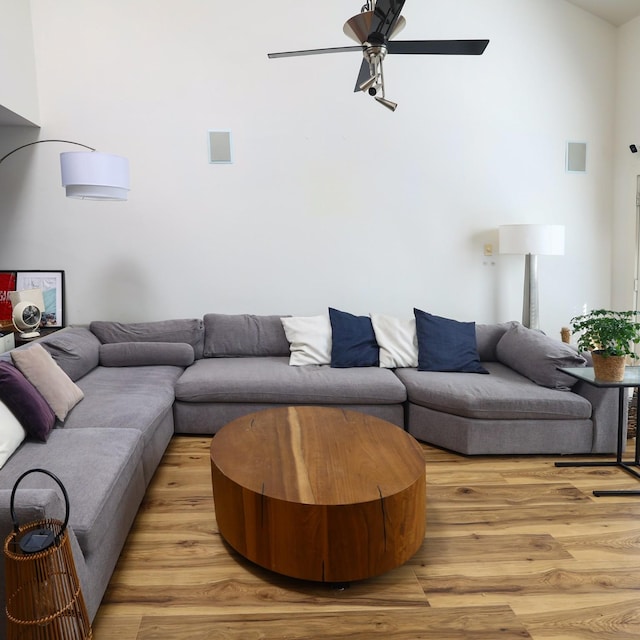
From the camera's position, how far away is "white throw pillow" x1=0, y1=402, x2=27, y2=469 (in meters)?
2.18

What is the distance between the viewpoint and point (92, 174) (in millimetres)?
3271

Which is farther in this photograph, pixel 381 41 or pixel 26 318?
pixel 26 318

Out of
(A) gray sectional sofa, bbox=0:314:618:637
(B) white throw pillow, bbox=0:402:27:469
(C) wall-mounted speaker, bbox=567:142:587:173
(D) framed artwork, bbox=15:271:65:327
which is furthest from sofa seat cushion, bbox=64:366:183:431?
(C) wall-mounted speaker, bbox=567:142:587:173

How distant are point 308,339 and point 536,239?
198 centimetres

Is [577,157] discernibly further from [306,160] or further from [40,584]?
[40,584]

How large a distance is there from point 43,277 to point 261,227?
6.14 ft

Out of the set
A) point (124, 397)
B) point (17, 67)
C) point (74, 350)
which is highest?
point (17, 67)

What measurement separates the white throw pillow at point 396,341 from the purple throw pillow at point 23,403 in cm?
235

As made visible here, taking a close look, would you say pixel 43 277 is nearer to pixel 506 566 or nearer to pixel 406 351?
pixel 406 351

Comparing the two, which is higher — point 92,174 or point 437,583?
point 92,174

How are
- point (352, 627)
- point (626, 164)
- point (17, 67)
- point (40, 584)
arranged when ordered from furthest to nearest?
1. point (626, 164)
2. point (17, 67)
3. point (352, 627)
4. point (40, 584)

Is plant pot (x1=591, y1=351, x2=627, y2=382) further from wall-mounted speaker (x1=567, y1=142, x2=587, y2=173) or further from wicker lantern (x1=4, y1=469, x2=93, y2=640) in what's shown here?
wicker lantern (x1=4, y1=469, x2=93, y2=640)

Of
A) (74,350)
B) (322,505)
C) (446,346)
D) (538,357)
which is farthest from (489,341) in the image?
(74,350)

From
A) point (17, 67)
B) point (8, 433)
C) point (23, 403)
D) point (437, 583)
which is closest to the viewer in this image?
point (437, 583)
